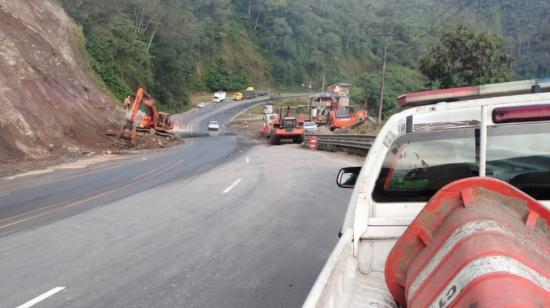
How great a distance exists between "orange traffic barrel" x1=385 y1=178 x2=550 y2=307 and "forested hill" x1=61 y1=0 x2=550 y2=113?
161ft

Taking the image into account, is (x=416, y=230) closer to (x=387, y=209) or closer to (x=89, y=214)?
(x=387, y=209)

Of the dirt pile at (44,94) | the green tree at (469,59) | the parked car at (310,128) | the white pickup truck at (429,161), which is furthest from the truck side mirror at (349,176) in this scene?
the green tree at (469,59)

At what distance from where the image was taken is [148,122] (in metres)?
39.1

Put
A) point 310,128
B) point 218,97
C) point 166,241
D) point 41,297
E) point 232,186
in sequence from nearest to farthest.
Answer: point 41,297 < point 166,241 < point 232,186 < point 310,128 < point 218,97

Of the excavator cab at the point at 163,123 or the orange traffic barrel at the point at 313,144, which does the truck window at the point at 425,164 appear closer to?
the orange traffic barrel at the point at 313,144

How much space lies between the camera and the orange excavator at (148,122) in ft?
107

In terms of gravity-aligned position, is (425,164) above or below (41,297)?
above

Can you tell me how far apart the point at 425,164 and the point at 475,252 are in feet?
5.36

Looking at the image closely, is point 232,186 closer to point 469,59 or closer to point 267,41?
point 469,59

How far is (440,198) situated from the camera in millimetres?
2883

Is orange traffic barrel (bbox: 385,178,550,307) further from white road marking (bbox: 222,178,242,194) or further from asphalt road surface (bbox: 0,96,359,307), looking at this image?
white road marking (bbox: 222,178,242,194)

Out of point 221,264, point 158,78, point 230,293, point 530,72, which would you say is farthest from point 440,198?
point 530,72

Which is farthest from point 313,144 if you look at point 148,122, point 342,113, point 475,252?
point 475,252

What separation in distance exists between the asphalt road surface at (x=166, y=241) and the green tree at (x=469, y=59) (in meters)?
37.5
